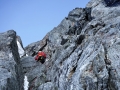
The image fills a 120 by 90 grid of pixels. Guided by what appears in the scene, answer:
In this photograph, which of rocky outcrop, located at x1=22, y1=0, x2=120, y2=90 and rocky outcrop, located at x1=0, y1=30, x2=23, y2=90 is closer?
rocky outcrop, located at x1=22, y1=0, x2=120, y2=90

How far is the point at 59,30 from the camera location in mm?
44250

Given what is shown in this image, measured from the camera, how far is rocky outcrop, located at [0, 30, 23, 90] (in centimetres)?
1963

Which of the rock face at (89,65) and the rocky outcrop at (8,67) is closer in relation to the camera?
the rock face at (89,65)

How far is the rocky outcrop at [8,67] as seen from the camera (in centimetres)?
1963

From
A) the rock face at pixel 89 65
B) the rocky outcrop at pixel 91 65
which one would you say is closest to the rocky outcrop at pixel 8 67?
the rock face at pixel 89 65

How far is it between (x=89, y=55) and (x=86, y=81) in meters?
3.67

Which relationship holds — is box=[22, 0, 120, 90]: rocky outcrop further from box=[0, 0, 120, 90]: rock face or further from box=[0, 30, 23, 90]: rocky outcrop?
box=[0, 30, 23, 90]: rocky outcrop

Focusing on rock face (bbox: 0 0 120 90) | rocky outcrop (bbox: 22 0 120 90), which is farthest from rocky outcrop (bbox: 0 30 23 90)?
rocky outcrop (bbox: 22 0 120 90)

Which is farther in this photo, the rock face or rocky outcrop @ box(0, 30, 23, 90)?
rocky outcrop @ box(0, 30, 23, 90)

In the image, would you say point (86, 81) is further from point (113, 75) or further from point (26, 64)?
point (26, 64)

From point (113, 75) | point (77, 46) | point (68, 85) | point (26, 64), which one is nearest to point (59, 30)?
point (26, 64)

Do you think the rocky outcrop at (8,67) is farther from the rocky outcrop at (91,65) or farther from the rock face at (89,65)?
the rocky outcrop at (91,65)

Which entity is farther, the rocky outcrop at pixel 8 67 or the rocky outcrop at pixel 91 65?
the rocky outcrop at pixel 8 67

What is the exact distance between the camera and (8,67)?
2334 cm
